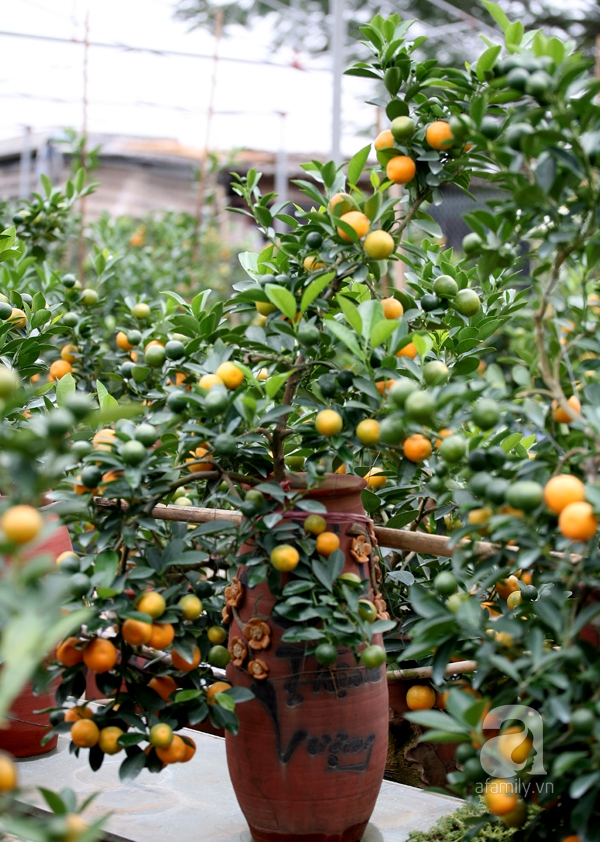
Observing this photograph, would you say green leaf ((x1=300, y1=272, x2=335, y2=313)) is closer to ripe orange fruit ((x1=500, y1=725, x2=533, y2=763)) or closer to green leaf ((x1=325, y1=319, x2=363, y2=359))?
green leaf ((x1=325, y1=319, x2=363, y2=359))

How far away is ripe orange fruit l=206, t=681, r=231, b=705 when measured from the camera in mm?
1131

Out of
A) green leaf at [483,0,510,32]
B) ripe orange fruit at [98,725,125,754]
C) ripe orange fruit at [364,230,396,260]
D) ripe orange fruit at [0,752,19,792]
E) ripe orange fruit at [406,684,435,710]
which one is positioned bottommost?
ripe orange fruit at [406,684,435,710]

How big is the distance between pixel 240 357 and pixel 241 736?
563 mm

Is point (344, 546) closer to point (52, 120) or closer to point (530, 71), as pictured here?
point (530, 71)

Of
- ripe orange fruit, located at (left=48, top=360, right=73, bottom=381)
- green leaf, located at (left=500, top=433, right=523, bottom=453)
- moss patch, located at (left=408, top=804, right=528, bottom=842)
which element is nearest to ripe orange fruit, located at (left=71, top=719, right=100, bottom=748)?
moss patch, located at (left=408, top=804, right=528, bottom=842)

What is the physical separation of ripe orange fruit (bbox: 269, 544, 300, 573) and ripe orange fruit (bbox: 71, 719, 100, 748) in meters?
0.31

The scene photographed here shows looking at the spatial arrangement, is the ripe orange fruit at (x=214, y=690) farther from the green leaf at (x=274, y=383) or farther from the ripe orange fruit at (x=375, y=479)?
the ripe orange fruit at (x=375, y=479)

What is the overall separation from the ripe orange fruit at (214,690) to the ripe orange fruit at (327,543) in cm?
23

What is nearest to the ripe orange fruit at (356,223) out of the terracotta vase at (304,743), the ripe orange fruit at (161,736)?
the terracotta vase at (304,743)

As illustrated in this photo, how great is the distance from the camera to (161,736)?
106 cm

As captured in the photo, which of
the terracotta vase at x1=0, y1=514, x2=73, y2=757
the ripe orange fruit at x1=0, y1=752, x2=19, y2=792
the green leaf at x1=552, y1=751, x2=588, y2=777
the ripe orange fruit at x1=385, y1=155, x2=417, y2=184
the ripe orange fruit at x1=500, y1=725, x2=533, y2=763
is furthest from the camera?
the terracotta vase at x1=0, y1=514, x2=73, y2=757

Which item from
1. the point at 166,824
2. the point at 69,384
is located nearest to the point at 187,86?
the point at 69,384

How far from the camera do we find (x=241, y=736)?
4.03ft

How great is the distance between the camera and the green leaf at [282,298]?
113cm
